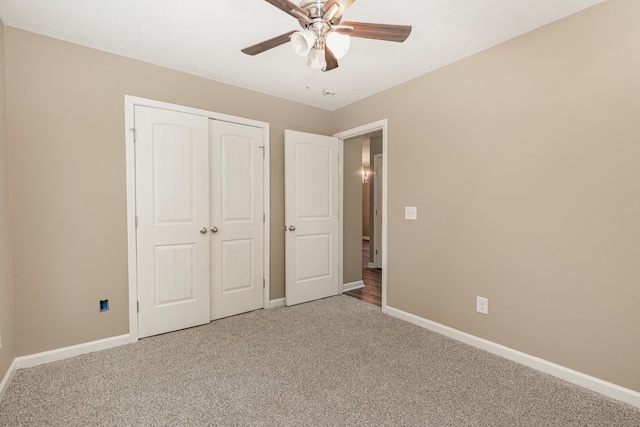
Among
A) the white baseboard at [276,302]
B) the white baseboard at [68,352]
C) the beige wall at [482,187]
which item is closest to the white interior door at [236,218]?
the white baseboard at [276,302]

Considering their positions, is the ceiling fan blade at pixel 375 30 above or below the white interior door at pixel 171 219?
→ above

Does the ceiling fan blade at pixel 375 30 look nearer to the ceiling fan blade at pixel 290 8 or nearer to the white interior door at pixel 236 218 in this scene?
the ceiling fan blade at pixel 290 8

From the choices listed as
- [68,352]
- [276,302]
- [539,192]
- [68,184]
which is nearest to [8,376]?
[68,352]

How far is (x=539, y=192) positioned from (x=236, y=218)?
2737 millimetres

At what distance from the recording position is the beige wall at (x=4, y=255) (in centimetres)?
200

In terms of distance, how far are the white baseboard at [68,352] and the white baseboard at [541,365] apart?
2743 millimetres

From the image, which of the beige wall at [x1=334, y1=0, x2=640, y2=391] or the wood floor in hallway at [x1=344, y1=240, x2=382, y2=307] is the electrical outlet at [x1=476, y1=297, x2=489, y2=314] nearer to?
the beige wall at [x1=334, y1=0, x2=640, y2=391]

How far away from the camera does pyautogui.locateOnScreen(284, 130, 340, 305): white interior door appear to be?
3.61 meters

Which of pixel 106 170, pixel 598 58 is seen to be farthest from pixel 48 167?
pixel 598 58

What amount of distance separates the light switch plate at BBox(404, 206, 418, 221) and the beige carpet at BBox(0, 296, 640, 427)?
1.12 meters

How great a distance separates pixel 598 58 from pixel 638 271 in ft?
4.42

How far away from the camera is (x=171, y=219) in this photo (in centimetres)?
285

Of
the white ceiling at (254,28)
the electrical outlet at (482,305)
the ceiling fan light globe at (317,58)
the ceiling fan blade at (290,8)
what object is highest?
the white ceiling at (254,28)

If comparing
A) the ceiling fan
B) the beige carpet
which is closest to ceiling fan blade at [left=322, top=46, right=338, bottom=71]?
the ceiling fan
